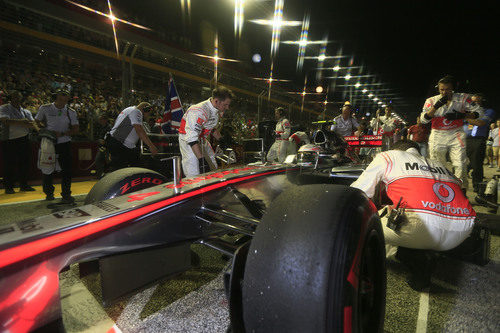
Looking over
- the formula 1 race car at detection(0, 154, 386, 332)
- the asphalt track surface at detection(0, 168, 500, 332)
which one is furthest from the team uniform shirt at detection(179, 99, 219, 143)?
the formula 1 race car at detection(0, 154, 386, 332)

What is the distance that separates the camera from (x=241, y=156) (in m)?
8.89

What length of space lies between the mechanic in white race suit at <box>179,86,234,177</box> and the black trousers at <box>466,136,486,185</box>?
5.33 meters

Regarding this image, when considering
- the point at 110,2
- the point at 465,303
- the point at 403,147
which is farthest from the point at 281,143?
the point at 110,2

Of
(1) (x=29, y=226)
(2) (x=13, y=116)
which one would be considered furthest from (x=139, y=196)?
(2) (x=13, y=116)

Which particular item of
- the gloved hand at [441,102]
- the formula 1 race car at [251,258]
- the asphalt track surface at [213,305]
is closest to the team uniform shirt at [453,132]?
the gloved hand at [441,102]

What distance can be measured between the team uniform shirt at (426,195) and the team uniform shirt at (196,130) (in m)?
2.02

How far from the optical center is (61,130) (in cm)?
445

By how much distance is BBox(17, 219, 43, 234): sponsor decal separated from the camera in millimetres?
1050

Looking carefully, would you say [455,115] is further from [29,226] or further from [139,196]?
[29,226]

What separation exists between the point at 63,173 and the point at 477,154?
770 cm

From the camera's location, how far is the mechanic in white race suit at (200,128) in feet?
11.0

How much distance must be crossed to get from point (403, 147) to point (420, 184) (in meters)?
0.46

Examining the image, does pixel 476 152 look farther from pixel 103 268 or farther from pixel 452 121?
pixel 103 268

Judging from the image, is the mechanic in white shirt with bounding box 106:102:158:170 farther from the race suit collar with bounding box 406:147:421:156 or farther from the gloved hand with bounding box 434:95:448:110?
the gloved hand with bounding box 434:95:448:110
